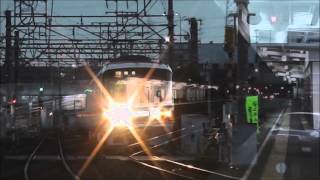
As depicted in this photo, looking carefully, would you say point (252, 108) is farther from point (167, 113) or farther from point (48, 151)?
point (48, 151)

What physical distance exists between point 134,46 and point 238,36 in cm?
2537

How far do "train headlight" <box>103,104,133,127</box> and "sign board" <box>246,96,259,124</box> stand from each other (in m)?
6.97

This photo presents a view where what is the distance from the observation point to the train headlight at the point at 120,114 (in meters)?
18.5

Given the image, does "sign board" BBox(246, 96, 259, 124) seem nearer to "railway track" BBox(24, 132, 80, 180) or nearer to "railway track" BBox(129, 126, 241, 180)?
"railway track" BBox(129, 126, 241, 180)

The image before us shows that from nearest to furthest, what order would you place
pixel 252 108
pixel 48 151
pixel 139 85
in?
pixel 252 108 → pixel 139 85 → pixel 48 151

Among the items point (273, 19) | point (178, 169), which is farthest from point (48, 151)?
point (273, 19)

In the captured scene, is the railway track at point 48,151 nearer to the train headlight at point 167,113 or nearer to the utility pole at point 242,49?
the train headlight at point 167,113

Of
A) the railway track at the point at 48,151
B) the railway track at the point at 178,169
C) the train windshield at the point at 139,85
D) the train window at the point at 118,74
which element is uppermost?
the train window at the point at 118,74

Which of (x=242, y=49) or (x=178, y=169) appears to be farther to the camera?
(x=178, y=169)

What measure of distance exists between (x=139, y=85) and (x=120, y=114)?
1.06 metres

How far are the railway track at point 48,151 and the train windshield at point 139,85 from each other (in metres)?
2.56

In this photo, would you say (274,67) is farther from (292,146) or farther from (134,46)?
(134,46)

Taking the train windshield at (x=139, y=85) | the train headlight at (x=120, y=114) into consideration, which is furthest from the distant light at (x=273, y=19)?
the train headlight at (x=120, y=114)

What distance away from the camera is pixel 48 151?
19.6 m
